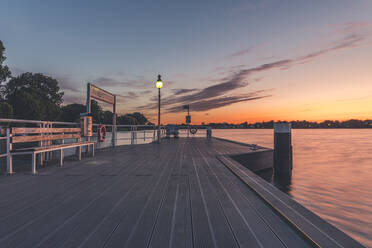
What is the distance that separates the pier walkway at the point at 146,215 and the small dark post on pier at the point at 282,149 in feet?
19.4

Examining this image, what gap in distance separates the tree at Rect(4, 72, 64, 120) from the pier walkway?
107ft

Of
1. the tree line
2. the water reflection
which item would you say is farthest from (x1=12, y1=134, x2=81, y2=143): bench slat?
the tree line

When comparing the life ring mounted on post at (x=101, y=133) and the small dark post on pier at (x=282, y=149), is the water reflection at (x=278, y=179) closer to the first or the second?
the small dark post on pier at (x=282, y=149)

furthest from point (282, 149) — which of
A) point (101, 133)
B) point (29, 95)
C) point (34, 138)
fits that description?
point (29, 95)

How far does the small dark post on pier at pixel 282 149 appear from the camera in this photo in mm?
8570

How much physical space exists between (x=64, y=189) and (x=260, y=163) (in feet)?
26.1

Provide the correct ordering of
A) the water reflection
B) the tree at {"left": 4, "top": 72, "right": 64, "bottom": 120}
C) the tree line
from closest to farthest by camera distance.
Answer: the water reflection → the tree line → the tree at {"left": 4, "top": 72, "right": 64, "bottom": 120}

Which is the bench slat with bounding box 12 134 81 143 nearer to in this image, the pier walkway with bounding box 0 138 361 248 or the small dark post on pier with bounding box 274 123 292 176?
the pier walkway with bounding box 0 138 361 248

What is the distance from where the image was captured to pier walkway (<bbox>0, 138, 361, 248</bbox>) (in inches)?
66.2

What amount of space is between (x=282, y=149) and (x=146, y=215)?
836 centimetres

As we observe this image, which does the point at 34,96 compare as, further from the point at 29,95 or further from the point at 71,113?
the point at 71,113

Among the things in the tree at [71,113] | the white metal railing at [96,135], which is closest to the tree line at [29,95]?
the white metal railing at [96,135]

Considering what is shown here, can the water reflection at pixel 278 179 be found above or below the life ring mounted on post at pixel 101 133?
below

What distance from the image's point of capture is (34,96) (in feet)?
100
